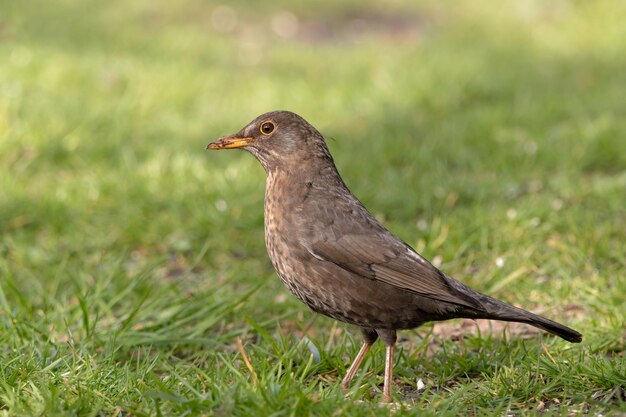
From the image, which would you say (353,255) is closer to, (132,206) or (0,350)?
(0,350)

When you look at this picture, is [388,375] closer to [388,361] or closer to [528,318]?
[388,361]

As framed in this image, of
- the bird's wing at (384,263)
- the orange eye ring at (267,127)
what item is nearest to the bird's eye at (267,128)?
the orange eye ring at (267,127)

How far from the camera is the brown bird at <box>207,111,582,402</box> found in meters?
4.11

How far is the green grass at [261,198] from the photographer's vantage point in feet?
13.3

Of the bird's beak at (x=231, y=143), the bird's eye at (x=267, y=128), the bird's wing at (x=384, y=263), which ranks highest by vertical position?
the bird's eye at (x=267, y=128)

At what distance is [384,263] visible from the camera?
4.21 m

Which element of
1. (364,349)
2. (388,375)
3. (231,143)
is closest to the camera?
(388,375)

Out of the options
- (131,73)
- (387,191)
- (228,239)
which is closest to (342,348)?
(228,239)

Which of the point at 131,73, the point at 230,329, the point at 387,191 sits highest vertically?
the point at 131,73

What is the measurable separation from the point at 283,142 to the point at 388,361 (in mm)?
1128

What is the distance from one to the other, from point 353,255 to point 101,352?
1352 millimetres

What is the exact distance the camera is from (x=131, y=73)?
9.80 metres

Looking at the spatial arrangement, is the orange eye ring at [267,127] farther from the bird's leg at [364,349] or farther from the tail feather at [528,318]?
the tail feather at [528,318]

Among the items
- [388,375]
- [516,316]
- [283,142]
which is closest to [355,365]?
[388,375]
